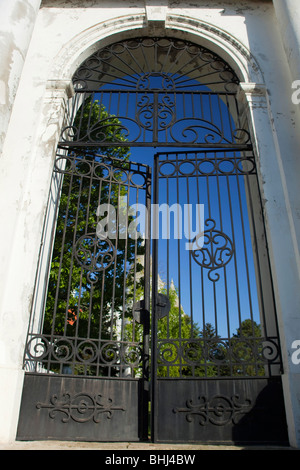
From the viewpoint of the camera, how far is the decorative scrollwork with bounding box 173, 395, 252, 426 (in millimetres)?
3701

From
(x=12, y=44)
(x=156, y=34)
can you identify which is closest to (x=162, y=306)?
(x=12, y=44)

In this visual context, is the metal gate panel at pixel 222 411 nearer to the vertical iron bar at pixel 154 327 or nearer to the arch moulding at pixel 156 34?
the vertical iron bar at pixel 154 327

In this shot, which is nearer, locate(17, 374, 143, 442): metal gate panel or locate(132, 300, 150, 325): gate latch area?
locate(17, 374, 143, 442): metal gate panel

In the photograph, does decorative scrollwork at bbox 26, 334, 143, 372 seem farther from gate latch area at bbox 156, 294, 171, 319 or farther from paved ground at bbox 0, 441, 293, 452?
paved ground at bbox 0, 441, 293, 452

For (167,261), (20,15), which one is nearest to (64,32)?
(20,15)

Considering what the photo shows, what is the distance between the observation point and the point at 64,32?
5637mm

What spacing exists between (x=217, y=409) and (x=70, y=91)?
4.56 m

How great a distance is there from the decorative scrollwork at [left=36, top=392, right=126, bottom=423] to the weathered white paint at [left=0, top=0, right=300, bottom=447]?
373mm

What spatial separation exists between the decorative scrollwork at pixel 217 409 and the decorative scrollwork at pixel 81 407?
704mm

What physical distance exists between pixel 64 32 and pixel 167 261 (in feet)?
13.1

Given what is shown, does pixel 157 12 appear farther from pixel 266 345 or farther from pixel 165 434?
pixel 165 434

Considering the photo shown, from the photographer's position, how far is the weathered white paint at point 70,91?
3.76 metres

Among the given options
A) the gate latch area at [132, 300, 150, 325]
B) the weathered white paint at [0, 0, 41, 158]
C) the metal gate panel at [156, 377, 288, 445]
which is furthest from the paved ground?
the weathered white paint at [0, 0, 41, 158]

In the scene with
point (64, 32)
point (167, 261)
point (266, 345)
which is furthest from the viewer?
point (64, 32)
